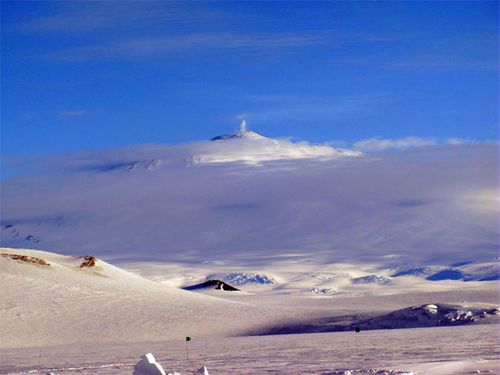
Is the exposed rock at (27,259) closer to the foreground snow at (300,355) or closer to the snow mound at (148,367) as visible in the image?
the foreground snow at (300,355)

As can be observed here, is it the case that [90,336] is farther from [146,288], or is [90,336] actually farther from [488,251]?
[488,251]

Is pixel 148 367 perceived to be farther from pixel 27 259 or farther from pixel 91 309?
pixel 27 259

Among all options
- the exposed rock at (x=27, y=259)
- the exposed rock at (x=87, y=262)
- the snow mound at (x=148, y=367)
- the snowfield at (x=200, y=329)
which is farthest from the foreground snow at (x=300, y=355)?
the exposed rock at (x=87, y=262)

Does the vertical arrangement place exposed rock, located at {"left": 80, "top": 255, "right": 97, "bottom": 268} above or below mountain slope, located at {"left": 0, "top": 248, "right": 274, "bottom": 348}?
above

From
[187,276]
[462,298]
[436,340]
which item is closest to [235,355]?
[436,340]

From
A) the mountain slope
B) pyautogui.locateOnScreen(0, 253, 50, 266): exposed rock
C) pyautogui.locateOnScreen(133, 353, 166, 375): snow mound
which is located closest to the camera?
pyautogui.locateOnScreen(133, 353, 166, 375): snow mound

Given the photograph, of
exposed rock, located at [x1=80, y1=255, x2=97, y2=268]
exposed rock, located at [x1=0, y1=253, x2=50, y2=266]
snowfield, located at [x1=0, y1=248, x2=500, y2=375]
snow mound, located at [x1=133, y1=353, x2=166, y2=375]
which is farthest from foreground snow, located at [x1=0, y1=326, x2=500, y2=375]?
exposed rock, located at [x1=80, y1=255, x2=97, y2=268]

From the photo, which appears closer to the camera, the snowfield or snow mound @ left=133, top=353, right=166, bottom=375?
snow mound @ left=133, top=353, right=166, bottom=375

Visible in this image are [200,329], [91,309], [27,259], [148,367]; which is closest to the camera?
[148,367]

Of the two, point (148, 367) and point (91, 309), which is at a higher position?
point (91, 309)

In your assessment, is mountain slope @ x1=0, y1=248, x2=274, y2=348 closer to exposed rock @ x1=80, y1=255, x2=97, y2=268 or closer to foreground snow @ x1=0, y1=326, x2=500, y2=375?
exposed rock @ x1=80, y1=255, x2=97, y2=268

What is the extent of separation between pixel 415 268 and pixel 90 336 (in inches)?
5597

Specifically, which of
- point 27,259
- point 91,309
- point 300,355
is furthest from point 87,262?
point 300,355

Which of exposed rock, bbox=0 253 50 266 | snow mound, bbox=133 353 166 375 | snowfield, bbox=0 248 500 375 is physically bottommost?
snow mound, bbox=133 353 166 375
